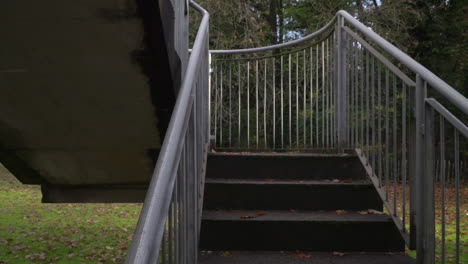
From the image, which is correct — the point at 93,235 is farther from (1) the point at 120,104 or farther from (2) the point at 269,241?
(2) the point at 269,241

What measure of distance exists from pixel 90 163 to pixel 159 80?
2.16 metres

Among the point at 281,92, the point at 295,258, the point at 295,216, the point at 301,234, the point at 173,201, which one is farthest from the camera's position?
the point at 281,92

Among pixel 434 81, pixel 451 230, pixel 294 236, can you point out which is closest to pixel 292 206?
pixel 294 236

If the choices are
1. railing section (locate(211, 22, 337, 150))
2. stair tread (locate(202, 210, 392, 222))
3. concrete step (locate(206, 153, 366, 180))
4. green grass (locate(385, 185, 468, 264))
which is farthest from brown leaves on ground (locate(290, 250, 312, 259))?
green grass (locate(385, 185, 468, 264))

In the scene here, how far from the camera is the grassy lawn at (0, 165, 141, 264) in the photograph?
527cm

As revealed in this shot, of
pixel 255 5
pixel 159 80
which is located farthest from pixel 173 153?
pixel 255 5

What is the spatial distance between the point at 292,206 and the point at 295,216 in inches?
11.0

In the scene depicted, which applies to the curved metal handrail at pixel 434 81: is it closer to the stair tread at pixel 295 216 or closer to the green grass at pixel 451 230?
the stair tread at pixel 295 216

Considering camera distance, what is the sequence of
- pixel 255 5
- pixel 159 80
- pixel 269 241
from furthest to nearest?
pixel 255 5 < pixel 159 80 < pixel 269 241

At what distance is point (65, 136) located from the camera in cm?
437

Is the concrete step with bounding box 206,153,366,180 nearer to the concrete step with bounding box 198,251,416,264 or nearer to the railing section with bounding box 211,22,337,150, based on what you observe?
the railing section with bounding box 211,22,337,150

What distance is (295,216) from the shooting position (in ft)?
10.2

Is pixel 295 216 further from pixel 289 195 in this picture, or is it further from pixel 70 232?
pixel 70 232

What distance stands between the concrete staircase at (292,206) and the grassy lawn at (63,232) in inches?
87.1
